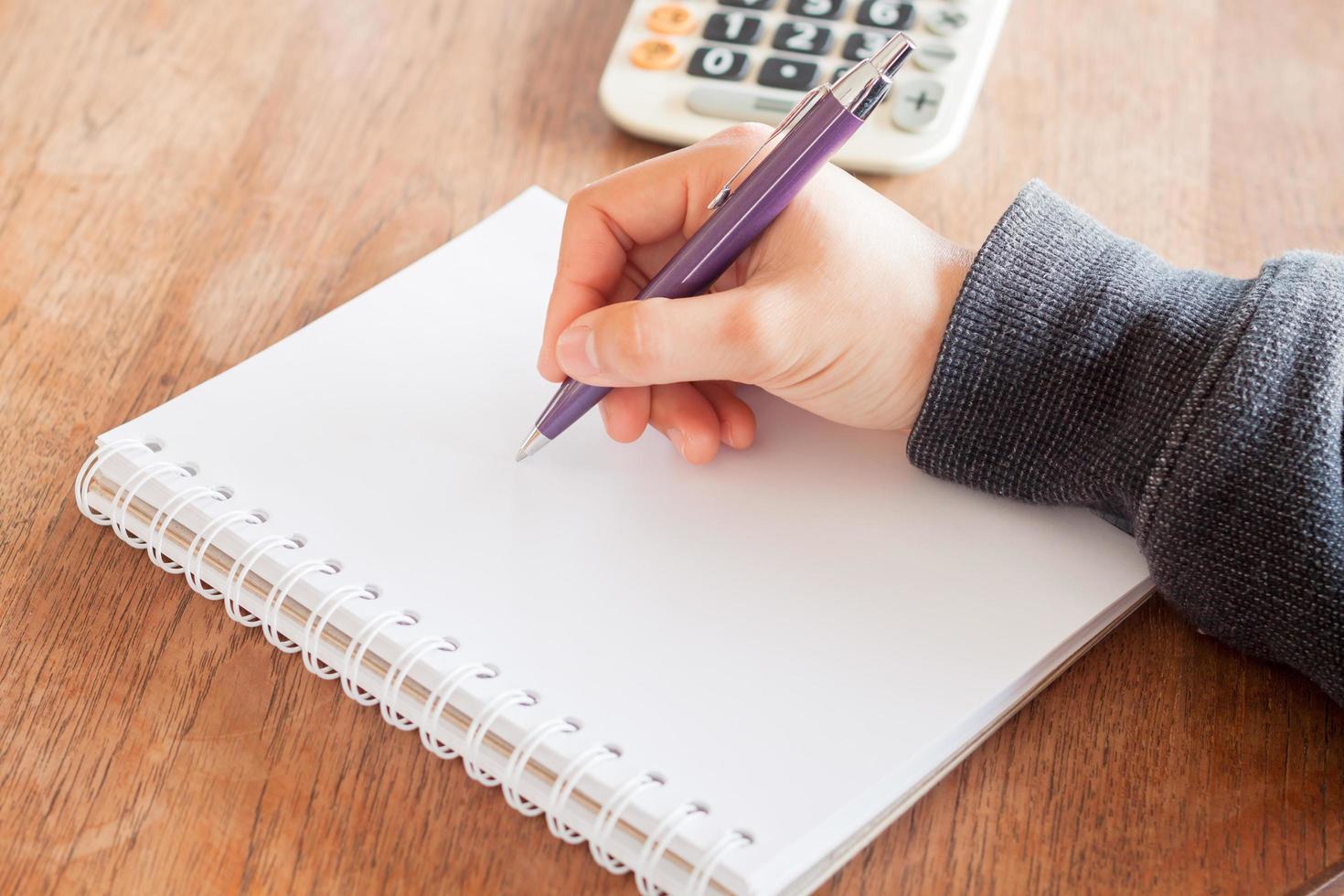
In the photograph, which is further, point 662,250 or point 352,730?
point 662,250

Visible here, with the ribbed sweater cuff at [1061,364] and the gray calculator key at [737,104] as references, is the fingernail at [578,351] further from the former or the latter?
the gray calculator key at [737,104]

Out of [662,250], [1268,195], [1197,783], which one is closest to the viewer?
[1197,783]

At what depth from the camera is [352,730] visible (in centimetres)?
47

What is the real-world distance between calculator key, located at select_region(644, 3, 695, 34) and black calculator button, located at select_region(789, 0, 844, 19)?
65mm

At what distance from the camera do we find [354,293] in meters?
0.64

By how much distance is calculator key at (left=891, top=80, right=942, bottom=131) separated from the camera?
27.6 inches

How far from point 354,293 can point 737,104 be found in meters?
0.25

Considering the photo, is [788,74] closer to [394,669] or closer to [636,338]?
[636,338]

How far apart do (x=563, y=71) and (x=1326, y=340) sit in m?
0.50

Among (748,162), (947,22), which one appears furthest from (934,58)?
(748,162)

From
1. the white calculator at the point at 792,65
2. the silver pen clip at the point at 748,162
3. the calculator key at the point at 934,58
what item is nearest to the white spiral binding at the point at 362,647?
the silver pen clip at the point at 748,162

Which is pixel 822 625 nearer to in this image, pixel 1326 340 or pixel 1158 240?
pixel 1326 340

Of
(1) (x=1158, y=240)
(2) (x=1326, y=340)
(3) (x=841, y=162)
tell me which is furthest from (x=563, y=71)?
(2) (x=1326, y=340)

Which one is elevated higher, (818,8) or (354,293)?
(818,8)
